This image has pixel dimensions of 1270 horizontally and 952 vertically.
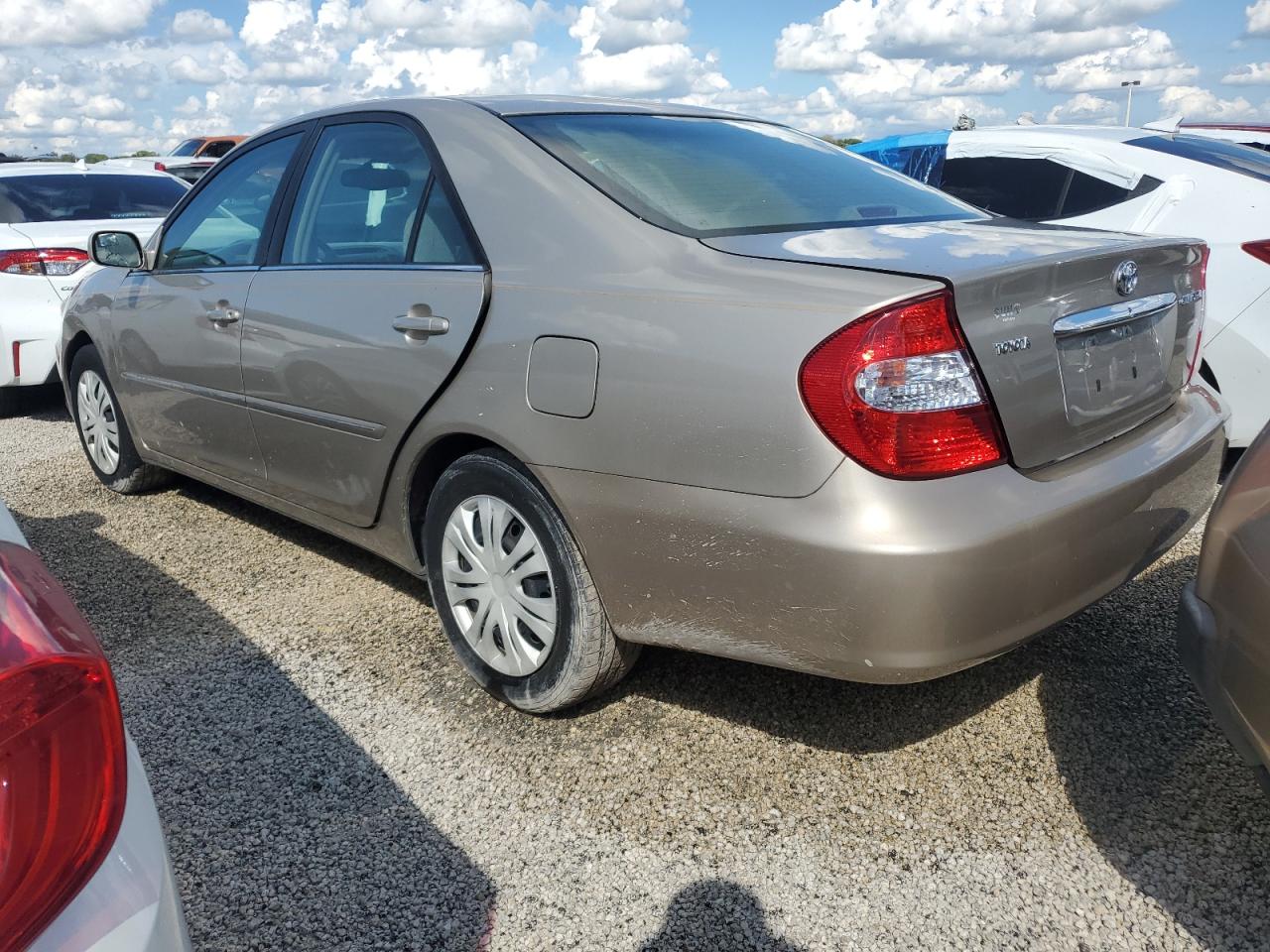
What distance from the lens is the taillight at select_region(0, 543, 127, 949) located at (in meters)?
1.10

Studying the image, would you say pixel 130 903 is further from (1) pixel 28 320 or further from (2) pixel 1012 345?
(1) pixel 28 320

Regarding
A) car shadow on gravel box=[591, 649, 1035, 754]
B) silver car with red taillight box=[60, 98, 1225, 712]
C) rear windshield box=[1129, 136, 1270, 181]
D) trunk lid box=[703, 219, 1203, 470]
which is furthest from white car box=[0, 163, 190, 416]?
rear windshield box=[1129, 136, 1270, 181]

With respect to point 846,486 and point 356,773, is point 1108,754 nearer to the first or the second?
point 846,486

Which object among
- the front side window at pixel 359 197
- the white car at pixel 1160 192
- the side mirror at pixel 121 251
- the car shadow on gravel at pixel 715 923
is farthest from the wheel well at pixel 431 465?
the white car at pixel 1160 192

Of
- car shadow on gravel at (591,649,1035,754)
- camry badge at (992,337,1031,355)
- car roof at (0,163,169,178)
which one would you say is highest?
car roof at (0,163,169,178)

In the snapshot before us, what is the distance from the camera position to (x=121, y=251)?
427cm

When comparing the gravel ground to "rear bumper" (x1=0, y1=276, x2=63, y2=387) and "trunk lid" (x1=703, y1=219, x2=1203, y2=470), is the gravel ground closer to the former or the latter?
"trunk lid" (x1=703, y1=219, x2=1203, y2=470)

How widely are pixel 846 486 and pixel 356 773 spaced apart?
143 centimetres

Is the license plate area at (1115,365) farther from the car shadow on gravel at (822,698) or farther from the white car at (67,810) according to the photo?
the white car at (67,810)

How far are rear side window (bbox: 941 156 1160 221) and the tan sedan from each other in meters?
3.27

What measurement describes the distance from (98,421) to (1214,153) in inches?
206

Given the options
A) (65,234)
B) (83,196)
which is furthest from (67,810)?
(83,196)

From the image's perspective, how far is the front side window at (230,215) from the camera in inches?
147

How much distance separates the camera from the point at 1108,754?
264 cm
